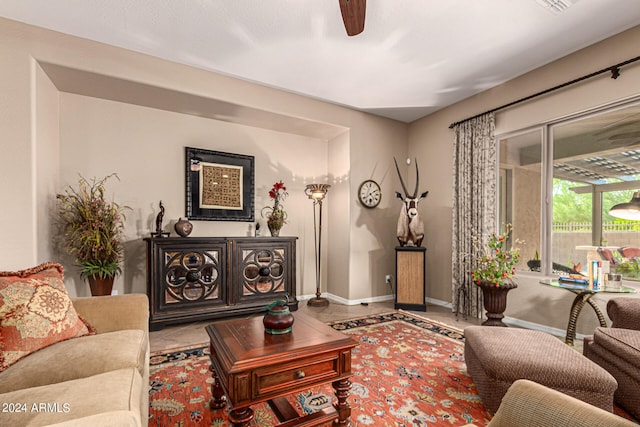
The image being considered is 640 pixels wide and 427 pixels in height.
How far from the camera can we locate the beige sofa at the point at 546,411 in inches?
33.8

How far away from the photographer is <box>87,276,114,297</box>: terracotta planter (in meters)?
3.05

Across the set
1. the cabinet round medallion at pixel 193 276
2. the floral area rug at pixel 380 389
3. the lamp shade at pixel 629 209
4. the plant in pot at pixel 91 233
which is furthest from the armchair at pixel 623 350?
the plant in pot at pixel 91 233

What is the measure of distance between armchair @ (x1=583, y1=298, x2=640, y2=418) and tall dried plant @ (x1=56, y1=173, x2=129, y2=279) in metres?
4.06

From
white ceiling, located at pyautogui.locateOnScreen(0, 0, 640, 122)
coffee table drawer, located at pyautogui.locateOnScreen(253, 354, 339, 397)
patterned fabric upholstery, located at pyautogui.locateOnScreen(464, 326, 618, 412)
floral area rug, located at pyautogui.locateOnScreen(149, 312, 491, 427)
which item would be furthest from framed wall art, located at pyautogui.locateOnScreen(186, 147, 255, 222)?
patterned fabric upholstery, located at pyautogui.locateOnScreen(464, 326, 618, 412)

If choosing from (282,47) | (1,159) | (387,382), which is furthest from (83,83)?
(387,382)

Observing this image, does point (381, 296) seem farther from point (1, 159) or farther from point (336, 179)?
point (1, 159)

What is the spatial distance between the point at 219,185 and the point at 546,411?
3845 millimetres

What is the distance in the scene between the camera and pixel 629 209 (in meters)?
2.84

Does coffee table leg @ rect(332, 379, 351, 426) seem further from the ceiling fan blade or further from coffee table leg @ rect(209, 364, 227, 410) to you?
the ceiling fan blade

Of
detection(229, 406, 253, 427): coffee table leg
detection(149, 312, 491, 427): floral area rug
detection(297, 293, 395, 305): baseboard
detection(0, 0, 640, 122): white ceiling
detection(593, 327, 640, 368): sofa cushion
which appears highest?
detection(0, 0, 640, 122): white ceiling

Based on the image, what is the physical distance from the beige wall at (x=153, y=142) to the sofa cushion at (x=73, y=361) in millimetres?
1676

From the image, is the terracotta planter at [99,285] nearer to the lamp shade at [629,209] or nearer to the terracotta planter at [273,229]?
the terracotta planter at [273,229]

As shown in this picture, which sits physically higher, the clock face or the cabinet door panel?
the clock face

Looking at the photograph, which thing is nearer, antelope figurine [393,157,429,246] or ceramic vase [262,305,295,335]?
ceramic vase [262,305,295,335]
